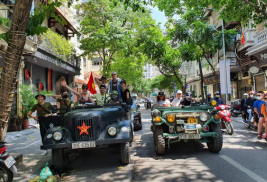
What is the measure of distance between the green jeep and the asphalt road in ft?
1.27

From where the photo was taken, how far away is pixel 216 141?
6.23 meters

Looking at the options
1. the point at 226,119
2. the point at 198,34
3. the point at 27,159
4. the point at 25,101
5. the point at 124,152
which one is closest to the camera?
the point at 124,152

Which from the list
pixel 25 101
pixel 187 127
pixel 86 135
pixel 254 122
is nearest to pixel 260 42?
pixel 254 122

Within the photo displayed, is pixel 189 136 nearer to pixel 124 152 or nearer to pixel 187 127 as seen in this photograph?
pixel 187 127

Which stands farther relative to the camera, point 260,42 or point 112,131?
point 260,42

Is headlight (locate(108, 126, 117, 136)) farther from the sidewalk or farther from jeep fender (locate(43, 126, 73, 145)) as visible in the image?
the sidewalk

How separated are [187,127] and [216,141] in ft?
2.82

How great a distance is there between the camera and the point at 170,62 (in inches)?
1011

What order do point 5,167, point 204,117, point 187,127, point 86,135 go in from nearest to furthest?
point 5,167 → point 86,135 → point 187,127 → point 204,117

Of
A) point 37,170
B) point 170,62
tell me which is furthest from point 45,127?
point 170,62

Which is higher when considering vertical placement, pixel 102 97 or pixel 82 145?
pixel 102 97

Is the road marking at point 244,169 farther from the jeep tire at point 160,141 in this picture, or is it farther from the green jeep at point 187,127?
the jeep tire at point 160,141

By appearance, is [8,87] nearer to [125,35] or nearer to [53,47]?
[53,47]

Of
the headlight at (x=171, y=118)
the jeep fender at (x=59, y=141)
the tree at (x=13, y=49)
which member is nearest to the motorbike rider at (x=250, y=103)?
the headlight at (x=171, y=118)
